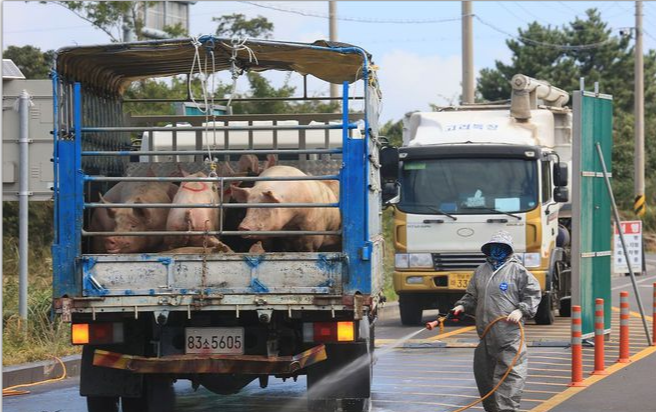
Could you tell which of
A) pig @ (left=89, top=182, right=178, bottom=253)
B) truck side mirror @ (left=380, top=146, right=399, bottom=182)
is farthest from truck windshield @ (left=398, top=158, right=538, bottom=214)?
pig @ (left=89, top=182, right=178, bottom=253)

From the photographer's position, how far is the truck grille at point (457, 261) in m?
18.7

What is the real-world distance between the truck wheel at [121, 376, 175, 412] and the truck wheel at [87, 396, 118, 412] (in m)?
0.25

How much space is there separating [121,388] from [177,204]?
1.71m

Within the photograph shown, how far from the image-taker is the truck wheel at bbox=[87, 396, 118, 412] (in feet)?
34.1

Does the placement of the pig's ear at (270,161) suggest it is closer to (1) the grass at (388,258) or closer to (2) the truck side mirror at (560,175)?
(2) the truck side mirror at (560,175)

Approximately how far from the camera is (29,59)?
3344cm

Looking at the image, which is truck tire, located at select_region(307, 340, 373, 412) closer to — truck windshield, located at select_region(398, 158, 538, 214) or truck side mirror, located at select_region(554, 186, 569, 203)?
truck windshield, located at select_region(398, 158, 538, 214)

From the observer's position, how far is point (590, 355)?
1523 cm

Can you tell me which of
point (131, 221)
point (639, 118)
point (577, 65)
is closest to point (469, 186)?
point (131, 221)

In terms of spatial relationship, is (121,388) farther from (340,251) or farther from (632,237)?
(632,237)

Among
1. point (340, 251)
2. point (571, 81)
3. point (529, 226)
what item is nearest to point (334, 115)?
point (340, 251)

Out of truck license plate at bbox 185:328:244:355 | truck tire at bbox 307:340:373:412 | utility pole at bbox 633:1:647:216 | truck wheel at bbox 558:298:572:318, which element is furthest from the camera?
utility pole at bbox 633:1:647:216

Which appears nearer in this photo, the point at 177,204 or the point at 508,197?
the point at 177,204

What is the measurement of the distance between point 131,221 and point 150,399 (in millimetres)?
1825
